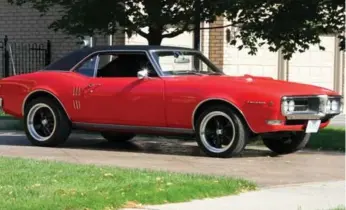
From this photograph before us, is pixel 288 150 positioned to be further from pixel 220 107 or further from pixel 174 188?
pixel 174 188

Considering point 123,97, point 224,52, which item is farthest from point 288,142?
point 224,52

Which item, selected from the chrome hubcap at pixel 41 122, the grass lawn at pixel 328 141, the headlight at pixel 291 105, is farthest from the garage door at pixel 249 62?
Answer: the headlight at pixel 291 105

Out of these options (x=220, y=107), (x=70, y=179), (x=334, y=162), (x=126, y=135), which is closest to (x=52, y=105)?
(x=126, y=135)

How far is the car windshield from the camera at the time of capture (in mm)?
11086

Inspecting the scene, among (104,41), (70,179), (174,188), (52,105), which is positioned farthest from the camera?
(104,41)

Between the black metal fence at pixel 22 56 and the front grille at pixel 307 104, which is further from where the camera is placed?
the black metal fence at pixel 22 56

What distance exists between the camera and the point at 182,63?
11.3 metres

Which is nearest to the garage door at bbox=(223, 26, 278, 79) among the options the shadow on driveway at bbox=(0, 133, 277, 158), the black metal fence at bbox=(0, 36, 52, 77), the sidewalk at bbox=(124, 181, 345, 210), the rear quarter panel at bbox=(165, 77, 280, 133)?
the black metal fence at bbox=(0, 36, 52, 77)

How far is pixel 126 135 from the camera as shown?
1280 cm

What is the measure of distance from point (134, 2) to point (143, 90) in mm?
3180

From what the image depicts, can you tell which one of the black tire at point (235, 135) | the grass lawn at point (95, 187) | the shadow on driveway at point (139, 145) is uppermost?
the black tire at point (235, 135)

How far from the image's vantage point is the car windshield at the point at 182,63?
11.1m

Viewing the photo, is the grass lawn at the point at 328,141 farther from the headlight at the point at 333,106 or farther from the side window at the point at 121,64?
the side window at the point at 121,64

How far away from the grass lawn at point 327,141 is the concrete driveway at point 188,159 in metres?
0.62
